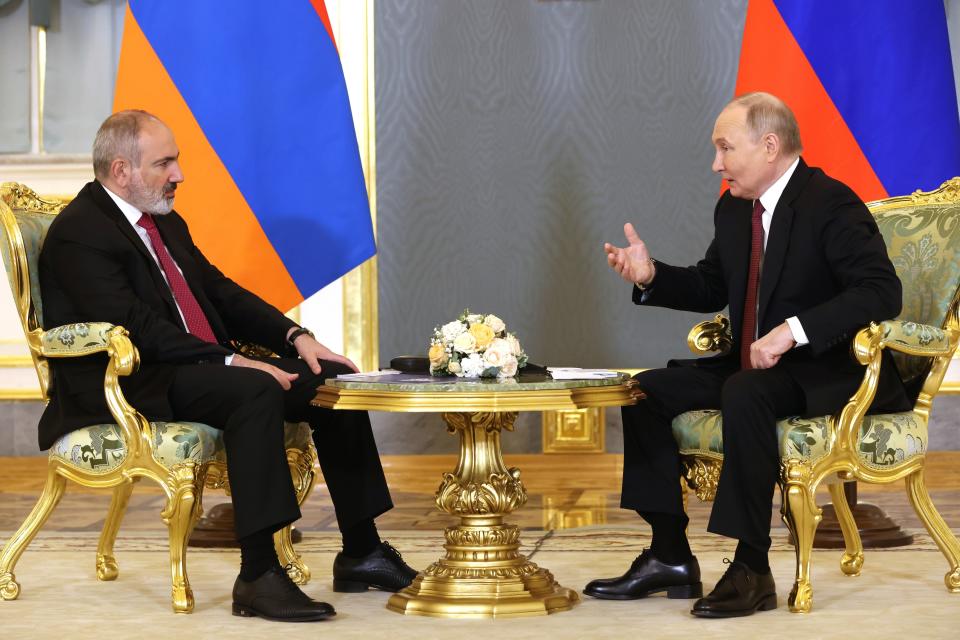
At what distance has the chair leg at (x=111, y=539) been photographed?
11.2 ft

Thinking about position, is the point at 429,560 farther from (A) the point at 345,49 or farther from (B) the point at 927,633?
(A) the point at 345,49

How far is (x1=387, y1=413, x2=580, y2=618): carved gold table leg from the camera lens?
9.70ft

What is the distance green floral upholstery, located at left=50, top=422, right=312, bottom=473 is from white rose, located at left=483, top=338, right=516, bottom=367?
0.73 meters

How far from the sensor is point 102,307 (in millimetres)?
3180

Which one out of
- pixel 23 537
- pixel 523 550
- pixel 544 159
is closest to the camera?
pixel 23 537

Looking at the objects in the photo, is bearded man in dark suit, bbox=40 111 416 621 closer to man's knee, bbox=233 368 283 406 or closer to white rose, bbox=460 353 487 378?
man's knee, bbox=233 368 283 406

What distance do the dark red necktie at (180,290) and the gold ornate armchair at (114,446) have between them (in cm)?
28

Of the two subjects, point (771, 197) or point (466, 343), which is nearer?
point (466, 343)

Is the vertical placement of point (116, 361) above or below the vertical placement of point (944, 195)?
below

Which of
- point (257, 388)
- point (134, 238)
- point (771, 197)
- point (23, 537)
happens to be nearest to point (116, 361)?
point (257, 388)

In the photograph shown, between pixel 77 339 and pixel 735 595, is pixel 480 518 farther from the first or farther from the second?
pixel 77 339

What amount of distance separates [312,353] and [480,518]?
0.78 m

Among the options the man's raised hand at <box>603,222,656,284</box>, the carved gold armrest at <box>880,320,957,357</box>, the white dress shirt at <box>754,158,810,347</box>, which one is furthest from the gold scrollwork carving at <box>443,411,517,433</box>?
the carved gold armrest at <box>880,320,957,357</box>

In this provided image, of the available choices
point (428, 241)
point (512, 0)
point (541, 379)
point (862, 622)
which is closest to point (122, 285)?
point (541, 379)
